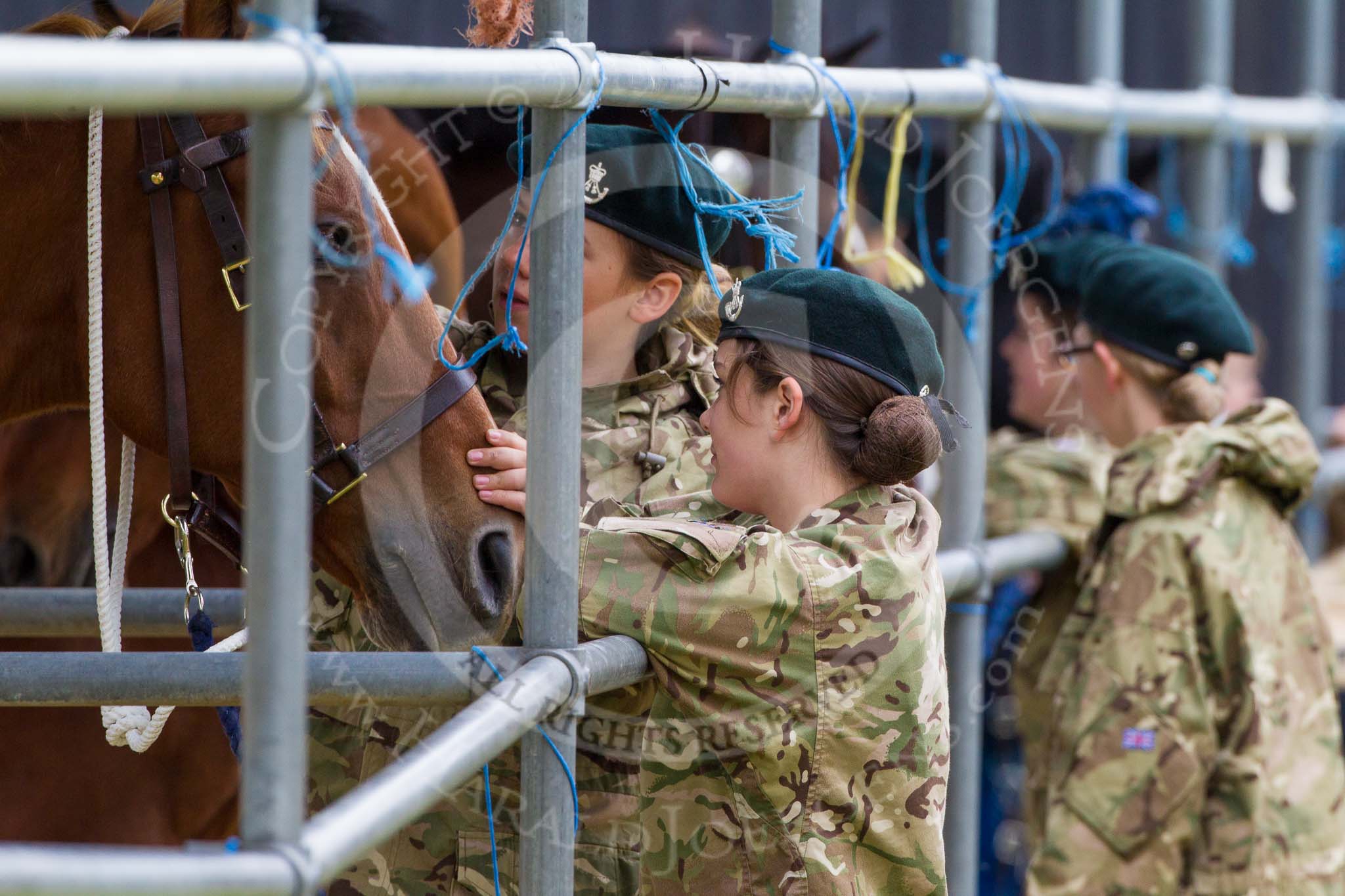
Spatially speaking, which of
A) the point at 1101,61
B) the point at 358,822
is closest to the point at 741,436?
the point at 358,822

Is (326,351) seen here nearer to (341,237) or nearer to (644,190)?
(341,237)

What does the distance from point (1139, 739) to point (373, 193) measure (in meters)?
1.47

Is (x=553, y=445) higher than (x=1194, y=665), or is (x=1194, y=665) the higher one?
(x=553, y=445)

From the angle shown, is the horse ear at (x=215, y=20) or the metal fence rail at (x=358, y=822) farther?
the horse ear at (x=215, y=20)

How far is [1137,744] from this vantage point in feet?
7.64

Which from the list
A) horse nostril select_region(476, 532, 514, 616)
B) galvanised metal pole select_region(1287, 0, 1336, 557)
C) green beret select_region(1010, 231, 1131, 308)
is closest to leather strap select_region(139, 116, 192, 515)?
horse nostril select_region(476, 532, 514, 616)

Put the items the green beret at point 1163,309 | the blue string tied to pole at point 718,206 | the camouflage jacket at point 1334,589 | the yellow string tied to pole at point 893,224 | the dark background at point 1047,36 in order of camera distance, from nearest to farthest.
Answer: the blue string tied to pole at point 718,206 → the yellow string tied to pole at point 893,224 → the green beret at point 1163,309 → the camouflage jacket at point 1334,589 → the dark background at point 1047,36

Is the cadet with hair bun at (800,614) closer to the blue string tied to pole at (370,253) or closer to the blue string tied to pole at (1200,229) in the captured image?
the blue string tied to pole at (370,253)

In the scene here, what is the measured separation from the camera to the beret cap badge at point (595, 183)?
5.49 feet

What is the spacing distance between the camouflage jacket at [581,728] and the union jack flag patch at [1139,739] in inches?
37.8

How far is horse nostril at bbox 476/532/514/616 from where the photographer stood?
147 centimetres

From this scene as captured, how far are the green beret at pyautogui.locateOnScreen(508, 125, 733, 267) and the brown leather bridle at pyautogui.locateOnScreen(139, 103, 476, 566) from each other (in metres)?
0.30

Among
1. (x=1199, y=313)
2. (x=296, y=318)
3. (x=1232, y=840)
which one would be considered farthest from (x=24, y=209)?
(x=1232, y=840)

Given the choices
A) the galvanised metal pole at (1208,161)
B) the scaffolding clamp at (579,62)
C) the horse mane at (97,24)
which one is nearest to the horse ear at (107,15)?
Answer: the horse mane at (97,24)
